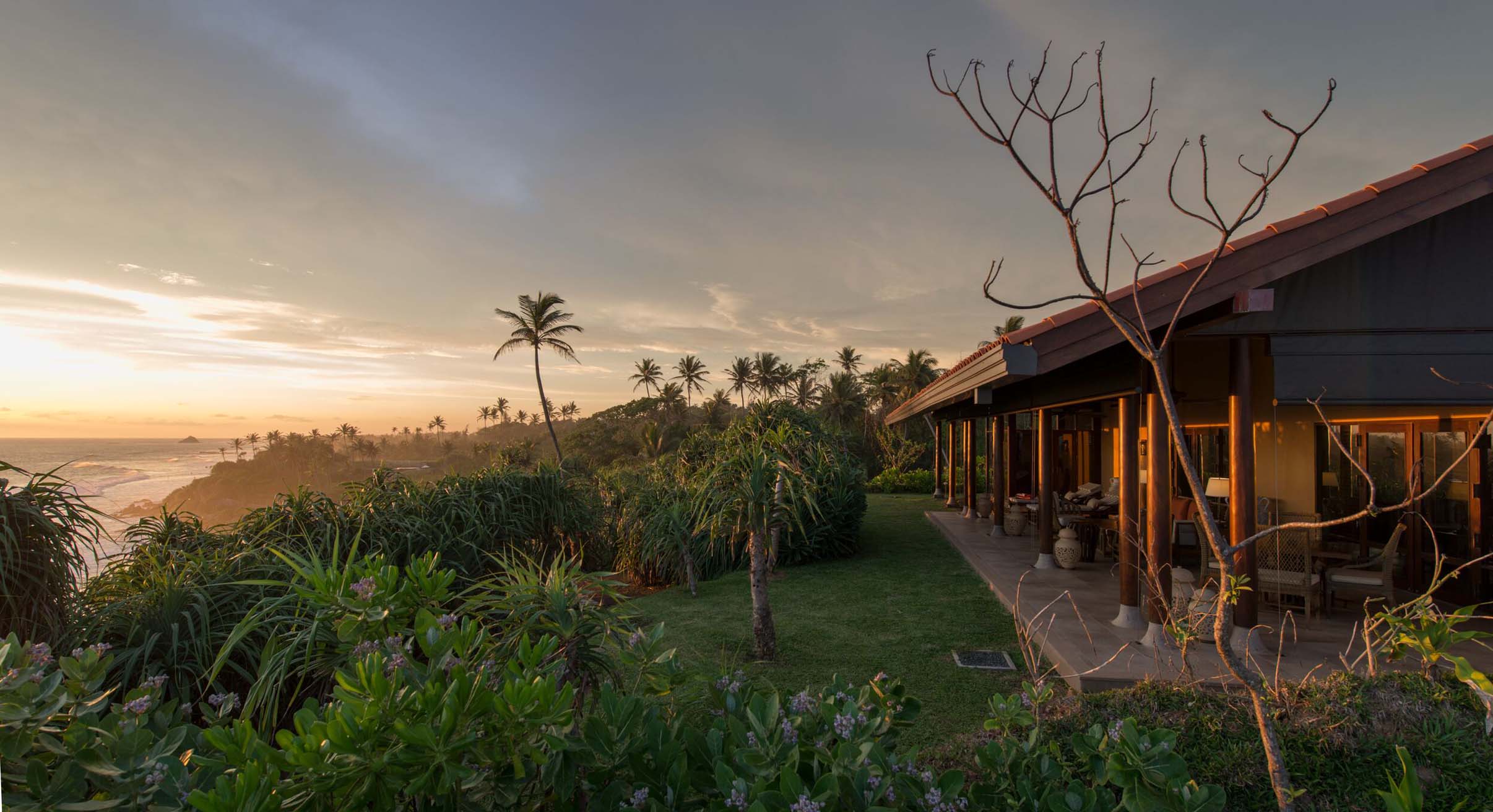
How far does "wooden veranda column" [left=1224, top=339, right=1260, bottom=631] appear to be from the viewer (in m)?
5.00

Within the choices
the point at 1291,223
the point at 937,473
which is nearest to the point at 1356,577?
the point at 1291,223

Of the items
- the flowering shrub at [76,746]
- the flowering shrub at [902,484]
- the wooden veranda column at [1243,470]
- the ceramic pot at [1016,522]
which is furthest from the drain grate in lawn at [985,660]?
the flowering shrub at [902,484]

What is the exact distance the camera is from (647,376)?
57.5 meters

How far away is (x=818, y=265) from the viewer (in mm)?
13695

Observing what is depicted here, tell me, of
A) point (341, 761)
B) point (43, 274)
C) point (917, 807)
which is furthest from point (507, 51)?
point (917, 807)

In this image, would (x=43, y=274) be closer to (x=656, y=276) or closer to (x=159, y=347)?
(x=159, y=347)

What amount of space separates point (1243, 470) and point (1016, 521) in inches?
253

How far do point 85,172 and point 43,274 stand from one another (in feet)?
1.06

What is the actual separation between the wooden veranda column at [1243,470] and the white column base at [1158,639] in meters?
0.52

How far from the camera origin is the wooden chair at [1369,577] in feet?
18.7

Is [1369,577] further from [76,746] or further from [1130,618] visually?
[76,746]

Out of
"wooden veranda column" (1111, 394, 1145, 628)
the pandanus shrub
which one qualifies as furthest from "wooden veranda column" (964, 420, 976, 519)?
the pandanus shrub

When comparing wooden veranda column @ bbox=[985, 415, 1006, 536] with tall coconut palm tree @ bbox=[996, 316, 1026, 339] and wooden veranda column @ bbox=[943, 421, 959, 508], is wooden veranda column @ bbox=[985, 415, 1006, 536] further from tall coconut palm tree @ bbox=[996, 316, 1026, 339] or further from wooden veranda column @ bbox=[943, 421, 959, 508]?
tall coconut palm tree @ bbox=[996, 316, 1026, 339]

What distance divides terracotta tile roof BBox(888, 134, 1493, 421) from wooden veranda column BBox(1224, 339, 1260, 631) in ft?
2.71
